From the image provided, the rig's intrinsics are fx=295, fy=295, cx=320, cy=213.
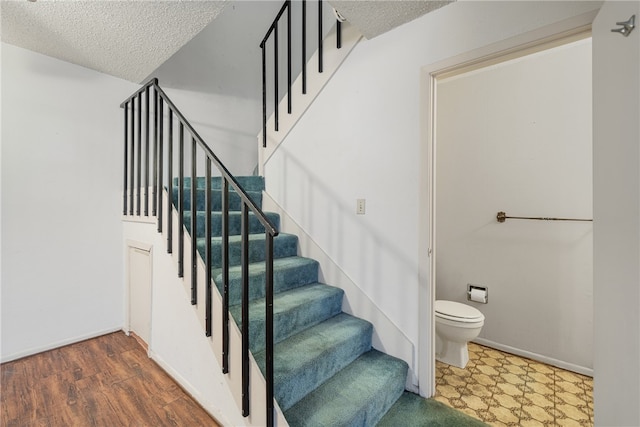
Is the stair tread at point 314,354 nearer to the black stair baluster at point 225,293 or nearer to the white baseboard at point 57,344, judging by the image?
the black stair baluster at point 225,293

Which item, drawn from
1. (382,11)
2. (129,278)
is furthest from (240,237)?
(382,11)

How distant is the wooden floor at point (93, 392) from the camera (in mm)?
1572

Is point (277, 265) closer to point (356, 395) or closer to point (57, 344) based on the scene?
point (356, 395)

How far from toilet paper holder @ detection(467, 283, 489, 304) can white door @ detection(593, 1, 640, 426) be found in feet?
4.56

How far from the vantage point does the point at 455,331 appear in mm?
2111

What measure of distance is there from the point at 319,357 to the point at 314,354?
0.10 ft

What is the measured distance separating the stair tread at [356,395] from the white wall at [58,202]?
212cm

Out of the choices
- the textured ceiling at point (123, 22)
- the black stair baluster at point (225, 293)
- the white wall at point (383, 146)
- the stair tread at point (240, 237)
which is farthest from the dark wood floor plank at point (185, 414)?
the textured ceiling at point (123, 22)

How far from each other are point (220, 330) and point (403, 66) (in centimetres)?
188

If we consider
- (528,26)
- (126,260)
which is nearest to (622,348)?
(528,26)

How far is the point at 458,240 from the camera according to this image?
2648mm

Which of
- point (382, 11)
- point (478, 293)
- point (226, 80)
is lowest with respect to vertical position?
point (478, 293)

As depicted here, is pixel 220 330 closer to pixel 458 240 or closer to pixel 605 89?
pixel 605 89

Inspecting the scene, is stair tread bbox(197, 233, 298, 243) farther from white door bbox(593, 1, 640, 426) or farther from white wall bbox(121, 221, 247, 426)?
white door bbox(593, 1, 640, 426)
